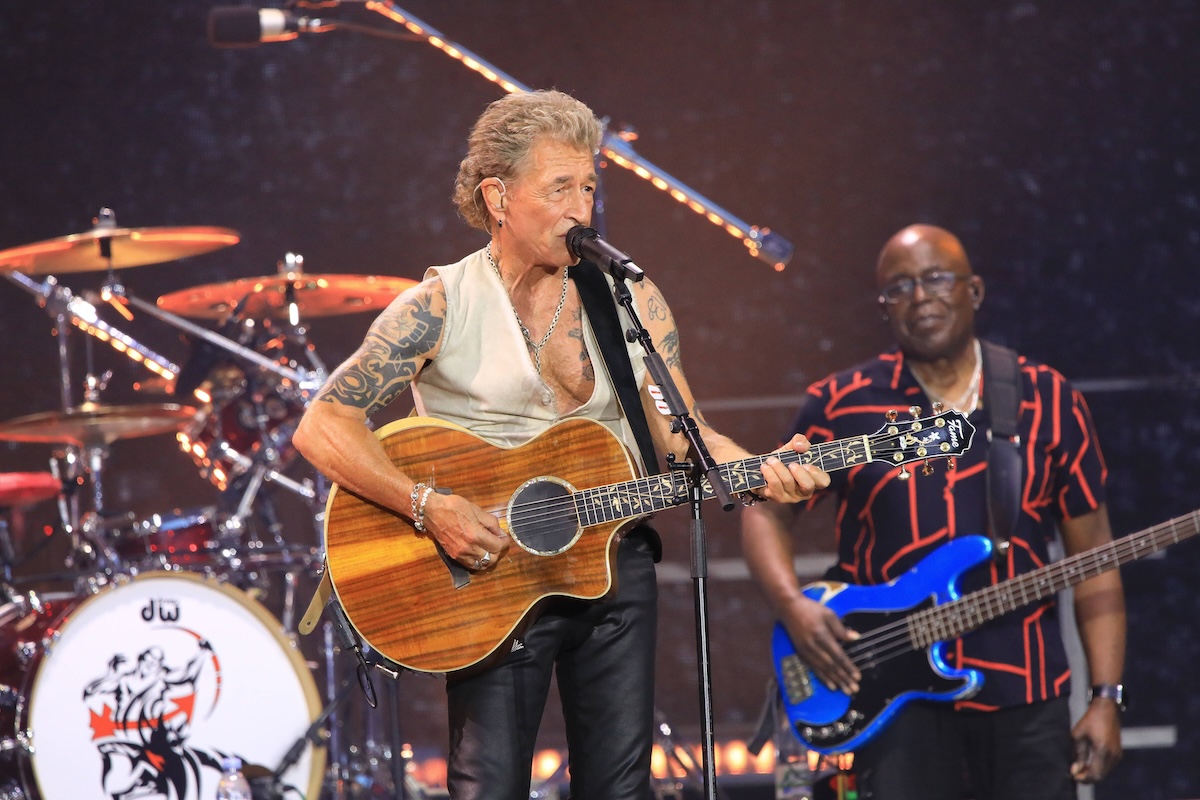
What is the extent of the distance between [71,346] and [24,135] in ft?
3.61

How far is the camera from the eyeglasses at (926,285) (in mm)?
4602

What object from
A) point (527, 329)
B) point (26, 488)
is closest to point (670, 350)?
point (527, 329)

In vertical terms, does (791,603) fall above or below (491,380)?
below

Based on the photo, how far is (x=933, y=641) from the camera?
419 centimetres

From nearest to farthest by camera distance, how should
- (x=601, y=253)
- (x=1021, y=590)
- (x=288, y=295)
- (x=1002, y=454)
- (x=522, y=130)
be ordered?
1. (x=601, y=253)
2. (x=522, y=130)
3. (x=1021, y=590)
4. (x=1002, y=454)
5. (x=288, y=295)

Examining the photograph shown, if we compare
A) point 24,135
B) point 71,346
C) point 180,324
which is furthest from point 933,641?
point 24,135

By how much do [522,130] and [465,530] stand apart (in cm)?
97

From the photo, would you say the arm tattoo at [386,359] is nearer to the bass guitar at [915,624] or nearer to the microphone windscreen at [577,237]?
the microphone windscreen at [577,237]

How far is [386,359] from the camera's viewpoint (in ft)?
10.3

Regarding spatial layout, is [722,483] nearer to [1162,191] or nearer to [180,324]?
[180,324]

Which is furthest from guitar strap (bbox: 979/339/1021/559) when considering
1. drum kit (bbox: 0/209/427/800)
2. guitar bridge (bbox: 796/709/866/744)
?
drum kit (bbox: 0/209/427/800)

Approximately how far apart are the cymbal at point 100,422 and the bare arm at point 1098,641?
338cm

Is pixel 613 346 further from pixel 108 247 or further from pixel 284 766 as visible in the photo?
pixel 108 247

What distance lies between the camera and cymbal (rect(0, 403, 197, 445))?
524 centimetres
